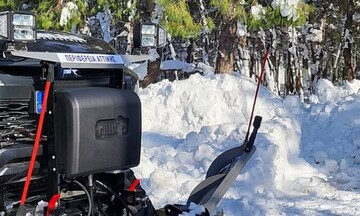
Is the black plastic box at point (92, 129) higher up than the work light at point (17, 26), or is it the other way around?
the work light at point (17, 26)

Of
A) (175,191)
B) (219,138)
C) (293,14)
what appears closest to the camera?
(175,191)

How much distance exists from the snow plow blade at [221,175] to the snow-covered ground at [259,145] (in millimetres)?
1825

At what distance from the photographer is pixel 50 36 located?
4.57m

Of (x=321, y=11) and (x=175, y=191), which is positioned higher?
(x=321, y=11)

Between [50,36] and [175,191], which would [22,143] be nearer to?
[50,36]

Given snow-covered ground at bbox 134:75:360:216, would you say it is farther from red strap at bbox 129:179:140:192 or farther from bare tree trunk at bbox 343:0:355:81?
bare tree trunk at bbox 343:0:355:81

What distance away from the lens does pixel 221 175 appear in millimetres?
4059

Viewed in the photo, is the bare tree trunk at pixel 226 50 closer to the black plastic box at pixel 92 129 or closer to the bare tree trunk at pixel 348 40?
the black plastic box at pixel 92 129

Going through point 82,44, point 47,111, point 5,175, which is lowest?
point 5,175

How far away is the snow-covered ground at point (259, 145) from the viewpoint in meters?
6.71

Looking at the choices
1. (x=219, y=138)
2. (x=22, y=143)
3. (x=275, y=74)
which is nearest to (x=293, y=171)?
(x=219, y=138)

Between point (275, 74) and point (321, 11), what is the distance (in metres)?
6.16

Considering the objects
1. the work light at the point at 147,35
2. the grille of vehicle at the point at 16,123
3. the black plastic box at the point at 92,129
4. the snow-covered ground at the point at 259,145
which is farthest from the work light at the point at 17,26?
the snow-covered ground at the point at 259,145

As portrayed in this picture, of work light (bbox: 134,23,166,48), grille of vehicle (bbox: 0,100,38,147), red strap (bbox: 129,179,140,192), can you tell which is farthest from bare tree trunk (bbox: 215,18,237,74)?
grille of vehicle (bbox: 0,100,38,147)
